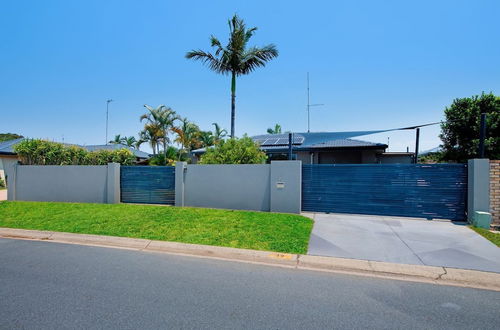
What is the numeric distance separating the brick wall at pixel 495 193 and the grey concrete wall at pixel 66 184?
12.8m

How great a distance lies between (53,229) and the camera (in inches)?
262

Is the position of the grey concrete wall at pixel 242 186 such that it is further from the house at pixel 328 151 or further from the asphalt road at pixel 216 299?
the house at pixel 328 151

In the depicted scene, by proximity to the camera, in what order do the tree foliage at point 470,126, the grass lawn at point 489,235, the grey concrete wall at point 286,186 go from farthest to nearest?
the tree foliage at point 470,126 < the grey concrete wall at point 286,186 < the grass lawn at point 489,235

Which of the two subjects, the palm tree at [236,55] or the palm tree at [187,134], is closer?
the palm tree at [236,55]

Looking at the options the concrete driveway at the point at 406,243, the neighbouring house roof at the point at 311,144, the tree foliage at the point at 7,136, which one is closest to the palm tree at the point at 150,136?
the neighbouring house roof at the point at 311,144

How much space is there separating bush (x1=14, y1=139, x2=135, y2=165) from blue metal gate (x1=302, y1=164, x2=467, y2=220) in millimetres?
9675

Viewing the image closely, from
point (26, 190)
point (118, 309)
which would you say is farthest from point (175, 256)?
point (26, 190)

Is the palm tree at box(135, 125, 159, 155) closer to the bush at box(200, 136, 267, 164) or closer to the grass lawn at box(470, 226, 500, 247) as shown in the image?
the bush at box(200, 136, 267, 164)

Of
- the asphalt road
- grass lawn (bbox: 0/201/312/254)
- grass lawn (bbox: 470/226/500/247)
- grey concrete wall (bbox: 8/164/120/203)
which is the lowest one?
the asphalt road

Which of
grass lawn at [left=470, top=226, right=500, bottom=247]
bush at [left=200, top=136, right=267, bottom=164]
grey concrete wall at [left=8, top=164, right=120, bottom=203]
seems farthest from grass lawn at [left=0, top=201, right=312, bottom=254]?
grass lawn at [left=470, top=226, right=500, bottom=247]

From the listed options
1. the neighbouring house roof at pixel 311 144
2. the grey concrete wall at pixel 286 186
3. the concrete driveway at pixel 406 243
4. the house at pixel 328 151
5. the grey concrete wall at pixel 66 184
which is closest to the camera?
the concrete driveway at pixel 406 243

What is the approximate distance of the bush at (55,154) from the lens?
11445 mm

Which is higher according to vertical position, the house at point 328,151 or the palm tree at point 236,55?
the palm tree at point 236,55

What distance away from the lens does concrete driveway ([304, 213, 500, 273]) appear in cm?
465
